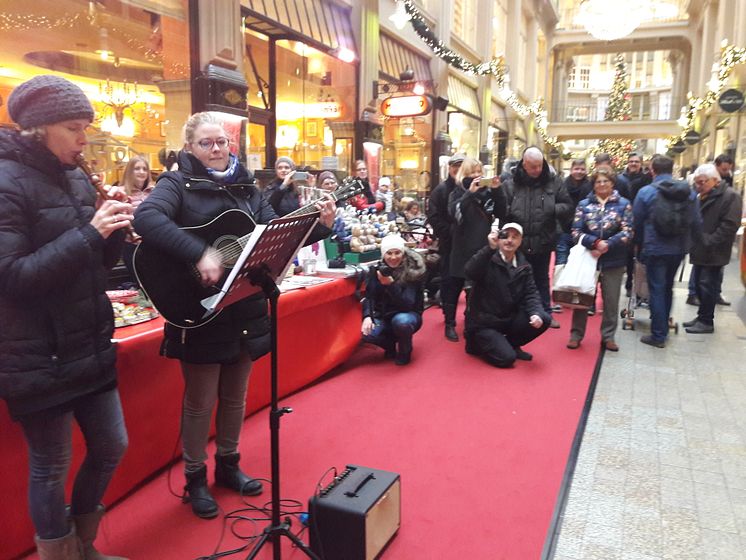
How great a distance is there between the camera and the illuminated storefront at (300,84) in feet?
29.5

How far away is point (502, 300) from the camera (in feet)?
16.8

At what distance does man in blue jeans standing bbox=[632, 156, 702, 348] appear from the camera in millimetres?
5398

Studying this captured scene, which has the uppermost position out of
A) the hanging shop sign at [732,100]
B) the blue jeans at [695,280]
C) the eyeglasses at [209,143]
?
the hanging shop sign at [732,100]

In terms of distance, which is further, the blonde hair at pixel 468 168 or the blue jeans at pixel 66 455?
the blonde hair at pixel 468 168

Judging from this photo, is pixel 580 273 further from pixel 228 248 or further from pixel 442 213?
pixel 228 248

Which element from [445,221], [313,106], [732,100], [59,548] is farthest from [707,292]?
[732,100]

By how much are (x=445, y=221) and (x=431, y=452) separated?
3257 mm

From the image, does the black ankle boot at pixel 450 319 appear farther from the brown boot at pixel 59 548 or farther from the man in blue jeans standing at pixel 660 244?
the brown boot at pixel 59 548

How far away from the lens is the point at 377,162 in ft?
37.3

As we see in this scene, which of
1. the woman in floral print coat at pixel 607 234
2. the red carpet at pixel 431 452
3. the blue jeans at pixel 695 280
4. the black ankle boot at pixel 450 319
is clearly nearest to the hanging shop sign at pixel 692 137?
the blue jeans at pixel 695 280

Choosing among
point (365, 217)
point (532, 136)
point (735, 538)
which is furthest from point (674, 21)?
point (735, 538)

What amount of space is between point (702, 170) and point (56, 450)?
21.9 feet

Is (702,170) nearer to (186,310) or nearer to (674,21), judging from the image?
(186,310)

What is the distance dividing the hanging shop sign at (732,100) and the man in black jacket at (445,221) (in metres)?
10.2
